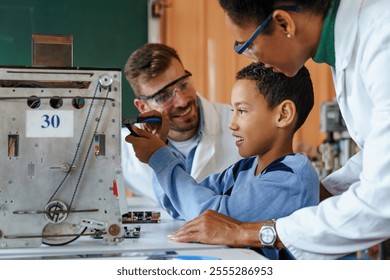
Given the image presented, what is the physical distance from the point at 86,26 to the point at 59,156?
1.19 m

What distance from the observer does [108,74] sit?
0.87 meters

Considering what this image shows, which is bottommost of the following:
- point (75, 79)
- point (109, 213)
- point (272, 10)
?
point (109, 213)

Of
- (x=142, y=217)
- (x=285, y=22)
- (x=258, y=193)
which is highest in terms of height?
(x=285, y=22)

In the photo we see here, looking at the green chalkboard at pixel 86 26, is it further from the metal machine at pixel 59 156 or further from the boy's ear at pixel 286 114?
the boy's ear at pixel 286 114

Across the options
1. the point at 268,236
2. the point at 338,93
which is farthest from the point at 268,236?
the point at 338,93

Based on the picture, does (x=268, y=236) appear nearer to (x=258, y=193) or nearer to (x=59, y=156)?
(x=258, y=193)

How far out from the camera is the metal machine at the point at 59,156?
0.85m

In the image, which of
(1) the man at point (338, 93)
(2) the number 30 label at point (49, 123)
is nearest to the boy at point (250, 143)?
(1) the man at point (338, 93)

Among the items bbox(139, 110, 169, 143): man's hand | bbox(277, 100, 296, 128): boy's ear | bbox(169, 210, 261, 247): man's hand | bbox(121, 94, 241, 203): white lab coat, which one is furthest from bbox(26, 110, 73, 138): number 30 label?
bbox(121, 94, 241, 203): white lab coat

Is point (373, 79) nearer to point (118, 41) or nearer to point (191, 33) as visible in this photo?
point (118, 41)

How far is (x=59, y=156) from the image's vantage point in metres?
0.86

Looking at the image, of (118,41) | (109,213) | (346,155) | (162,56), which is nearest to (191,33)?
(118,41)

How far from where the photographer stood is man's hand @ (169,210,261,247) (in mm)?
869
